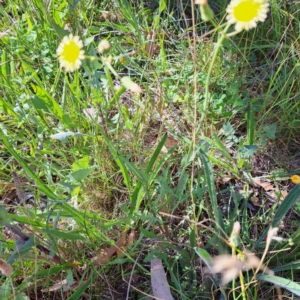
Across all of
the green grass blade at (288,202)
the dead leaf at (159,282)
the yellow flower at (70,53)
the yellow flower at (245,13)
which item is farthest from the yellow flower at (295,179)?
the yellow flower at (70,53)

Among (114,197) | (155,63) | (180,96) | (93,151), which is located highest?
(155,63)

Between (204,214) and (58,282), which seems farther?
(204,214)

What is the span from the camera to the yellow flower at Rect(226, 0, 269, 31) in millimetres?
605

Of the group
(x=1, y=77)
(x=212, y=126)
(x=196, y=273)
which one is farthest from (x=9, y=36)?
(x=196, y=273)

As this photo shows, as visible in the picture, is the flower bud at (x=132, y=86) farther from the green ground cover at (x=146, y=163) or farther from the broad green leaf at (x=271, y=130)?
the broad green leaf at (x=271, y=130)

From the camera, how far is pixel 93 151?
3.89 feet

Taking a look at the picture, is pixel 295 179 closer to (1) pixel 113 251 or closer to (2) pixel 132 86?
(1) pixel 113 251

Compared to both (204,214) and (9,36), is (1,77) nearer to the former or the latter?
(9,36)

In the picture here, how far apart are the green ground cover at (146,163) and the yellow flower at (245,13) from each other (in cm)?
16

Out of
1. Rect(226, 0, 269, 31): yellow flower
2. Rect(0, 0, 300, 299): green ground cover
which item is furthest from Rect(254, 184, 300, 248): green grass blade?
Rect(226, 0, 269, 31): yellow flower

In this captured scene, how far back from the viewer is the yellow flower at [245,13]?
0.61 m

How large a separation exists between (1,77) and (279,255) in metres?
0.99

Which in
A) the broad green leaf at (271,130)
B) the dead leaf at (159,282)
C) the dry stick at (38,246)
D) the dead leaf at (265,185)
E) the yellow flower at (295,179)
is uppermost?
the broad green leaf at (271,130)

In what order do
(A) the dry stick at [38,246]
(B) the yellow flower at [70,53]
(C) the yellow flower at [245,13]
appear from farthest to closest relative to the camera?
(A) the dry stick at [38,246]
(B) the yellow flower at [70,53]
(C) the yellow flower at [245,13]
